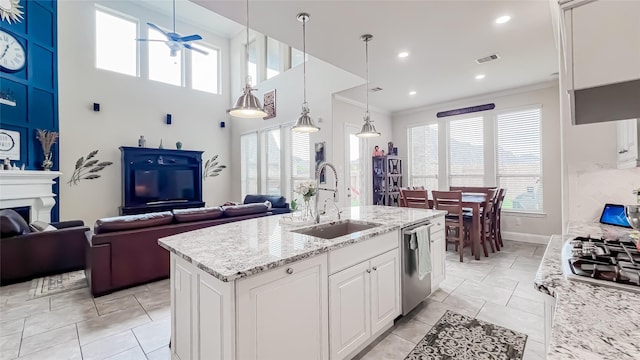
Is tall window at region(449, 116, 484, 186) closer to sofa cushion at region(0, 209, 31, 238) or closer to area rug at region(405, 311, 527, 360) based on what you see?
area rug at region(405, 311, 527, 360)

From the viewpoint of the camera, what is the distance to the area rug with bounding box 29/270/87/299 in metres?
3.08

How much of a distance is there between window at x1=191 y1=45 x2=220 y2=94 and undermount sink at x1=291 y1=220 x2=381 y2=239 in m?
6.77

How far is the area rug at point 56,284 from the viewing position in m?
3.08

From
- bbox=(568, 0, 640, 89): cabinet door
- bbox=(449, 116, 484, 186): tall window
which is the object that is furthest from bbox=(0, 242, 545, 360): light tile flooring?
bbox=(449, 116, 484, 186): tall window

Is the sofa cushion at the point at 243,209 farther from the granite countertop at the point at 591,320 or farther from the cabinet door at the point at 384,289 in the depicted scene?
the granite countertop at the point at 591,320

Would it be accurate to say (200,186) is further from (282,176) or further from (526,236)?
(526,236)

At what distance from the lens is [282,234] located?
1.98 m

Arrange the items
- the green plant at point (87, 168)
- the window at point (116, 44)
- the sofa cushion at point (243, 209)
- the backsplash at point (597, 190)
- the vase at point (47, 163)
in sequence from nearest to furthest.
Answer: the backsplash at point (597, 190), the sofa cushion at point (243, 209), the vase at point (47, 163), the green plant at point (87, 168), the window at point (116, 44)

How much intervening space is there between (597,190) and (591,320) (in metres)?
1.84

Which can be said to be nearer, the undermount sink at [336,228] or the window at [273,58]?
the undermount sink at [336,228]

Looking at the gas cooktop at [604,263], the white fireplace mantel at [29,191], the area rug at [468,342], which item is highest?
the white fireplace mantel at [29,191]

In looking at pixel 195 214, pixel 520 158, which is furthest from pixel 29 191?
pixel 520 158

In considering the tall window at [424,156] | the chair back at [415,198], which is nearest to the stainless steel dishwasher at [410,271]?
the chair back at [415,198]

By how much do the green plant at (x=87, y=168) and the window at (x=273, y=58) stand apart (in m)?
4.31
